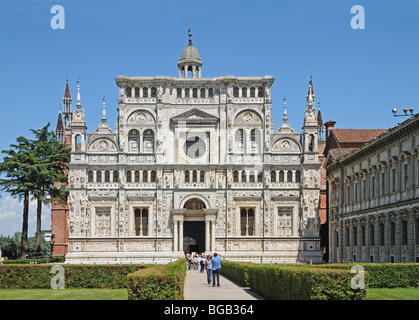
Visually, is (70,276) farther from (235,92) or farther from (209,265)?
(235,92)

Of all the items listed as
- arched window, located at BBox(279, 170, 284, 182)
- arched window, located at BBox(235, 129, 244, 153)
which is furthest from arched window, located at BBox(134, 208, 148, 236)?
arched window, located at BBox(279, 170, 284, 182)

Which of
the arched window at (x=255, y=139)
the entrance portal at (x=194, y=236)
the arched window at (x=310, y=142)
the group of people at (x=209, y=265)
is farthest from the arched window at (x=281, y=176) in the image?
the group of people at (x=209, y=265)

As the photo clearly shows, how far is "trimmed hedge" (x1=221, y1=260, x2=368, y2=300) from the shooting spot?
82.0 feet

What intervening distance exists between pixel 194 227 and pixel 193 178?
601 centimetres

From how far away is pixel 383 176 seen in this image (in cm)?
5878

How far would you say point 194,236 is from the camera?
83.9 metres

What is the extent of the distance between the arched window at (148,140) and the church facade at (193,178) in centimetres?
12

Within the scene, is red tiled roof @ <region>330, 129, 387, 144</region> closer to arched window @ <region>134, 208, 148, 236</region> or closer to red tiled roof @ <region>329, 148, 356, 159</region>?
red tiled roof @ <region>329, 148, 356, 159</region>

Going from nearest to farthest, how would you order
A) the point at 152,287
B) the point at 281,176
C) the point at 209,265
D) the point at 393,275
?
the point at 152,287 < the point at 393,275 < the point at 209,265 < the point at 281,176

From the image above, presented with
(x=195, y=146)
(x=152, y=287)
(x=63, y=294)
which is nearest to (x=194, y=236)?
(x=195, y=146)

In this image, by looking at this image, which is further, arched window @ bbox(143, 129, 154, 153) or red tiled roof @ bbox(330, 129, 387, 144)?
red tiled roof @ bbox(330, 129, 387, 144)

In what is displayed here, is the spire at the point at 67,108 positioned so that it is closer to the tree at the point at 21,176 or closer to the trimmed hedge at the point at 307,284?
the tree at the point at 21,176

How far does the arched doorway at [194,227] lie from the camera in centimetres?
8331

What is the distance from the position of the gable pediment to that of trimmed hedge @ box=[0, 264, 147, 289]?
4304cm
